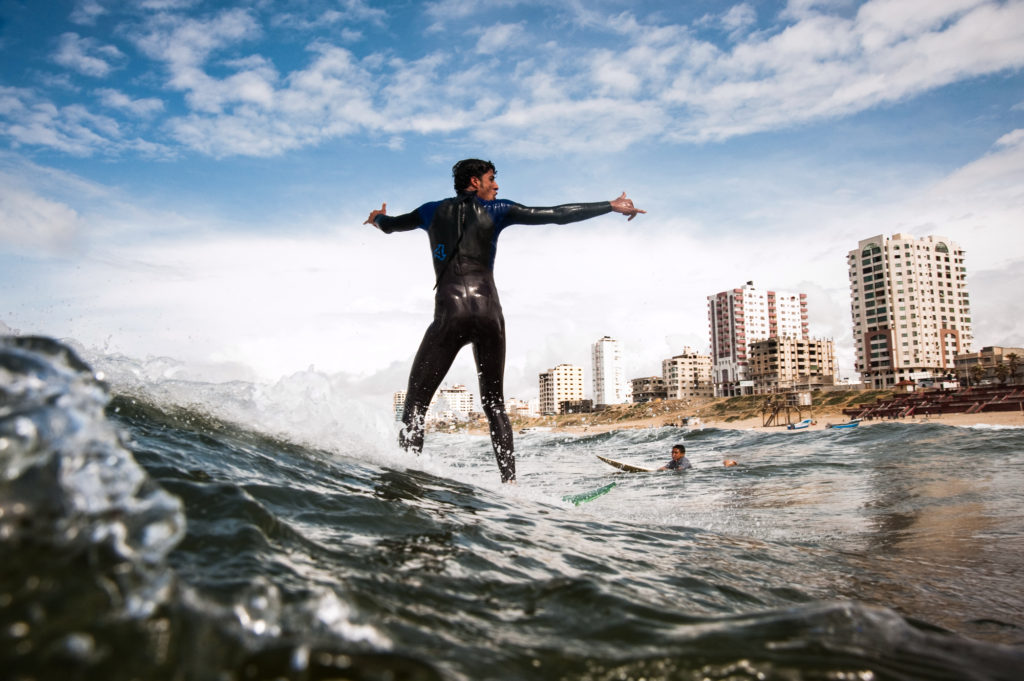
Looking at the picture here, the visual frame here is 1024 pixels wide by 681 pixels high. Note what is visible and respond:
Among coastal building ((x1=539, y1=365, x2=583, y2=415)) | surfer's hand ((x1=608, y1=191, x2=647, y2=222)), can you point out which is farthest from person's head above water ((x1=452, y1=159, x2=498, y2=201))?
coastal building ((x1=539, y1=365, x2=583, y2=415))

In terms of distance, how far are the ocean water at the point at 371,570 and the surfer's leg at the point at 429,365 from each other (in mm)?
423

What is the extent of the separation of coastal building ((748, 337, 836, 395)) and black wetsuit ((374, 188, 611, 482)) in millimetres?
119607

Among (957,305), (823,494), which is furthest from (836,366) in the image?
(823,494)

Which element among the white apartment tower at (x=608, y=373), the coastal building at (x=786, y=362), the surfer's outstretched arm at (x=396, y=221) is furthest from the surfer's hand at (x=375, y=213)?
the white apartment tower at (x=608, y=373)

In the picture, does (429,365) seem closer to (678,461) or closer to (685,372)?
(678,461)

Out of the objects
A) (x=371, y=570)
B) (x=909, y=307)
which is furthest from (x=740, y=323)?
(x=371, y=570)

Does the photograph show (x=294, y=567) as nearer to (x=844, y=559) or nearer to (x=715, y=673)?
(x=715, y=673)

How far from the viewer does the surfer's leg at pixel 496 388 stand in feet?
15.2

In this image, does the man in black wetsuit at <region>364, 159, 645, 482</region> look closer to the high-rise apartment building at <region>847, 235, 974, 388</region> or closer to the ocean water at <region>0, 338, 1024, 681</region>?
the ocean water at <region>0, 338, 1024, 681</region>

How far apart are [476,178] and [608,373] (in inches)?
6801

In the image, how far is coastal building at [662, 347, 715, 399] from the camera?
15800cm

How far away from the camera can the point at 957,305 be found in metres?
115

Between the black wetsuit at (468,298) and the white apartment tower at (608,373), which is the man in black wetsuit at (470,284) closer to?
the black wetsuit at (468,298)

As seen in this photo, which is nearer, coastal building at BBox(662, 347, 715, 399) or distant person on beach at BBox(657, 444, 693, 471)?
distant person on beach at BBox(657, 444, 693, 471)
